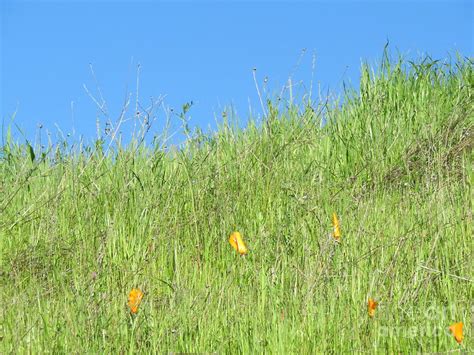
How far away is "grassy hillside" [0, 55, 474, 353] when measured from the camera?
2867 mm

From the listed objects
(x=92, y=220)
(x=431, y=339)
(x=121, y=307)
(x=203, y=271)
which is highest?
(x=92, y=220)

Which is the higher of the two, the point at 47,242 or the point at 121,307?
the point at 47,242

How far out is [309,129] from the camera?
19.2 feet

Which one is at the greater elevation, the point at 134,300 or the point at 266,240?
the point at 266,240

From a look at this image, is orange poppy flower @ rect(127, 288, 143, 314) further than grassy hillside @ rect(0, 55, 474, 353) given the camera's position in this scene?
No

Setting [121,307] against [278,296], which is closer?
[121,307]

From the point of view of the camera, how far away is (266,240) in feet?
12.5

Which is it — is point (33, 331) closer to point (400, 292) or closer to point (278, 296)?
point (278, 296)

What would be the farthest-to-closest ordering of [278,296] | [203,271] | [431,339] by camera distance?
[203,271] < [278,296] < [431,339]

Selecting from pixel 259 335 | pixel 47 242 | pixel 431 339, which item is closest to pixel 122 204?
pixel 47 242

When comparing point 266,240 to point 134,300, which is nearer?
point 134,300

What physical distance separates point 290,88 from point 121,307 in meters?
3.67

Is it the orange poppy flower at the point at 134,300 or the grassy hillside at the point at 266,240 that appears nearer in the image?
the orange poppy flower at the point at 134,300

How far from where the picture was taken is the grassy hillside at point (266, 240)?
9.41 ft
